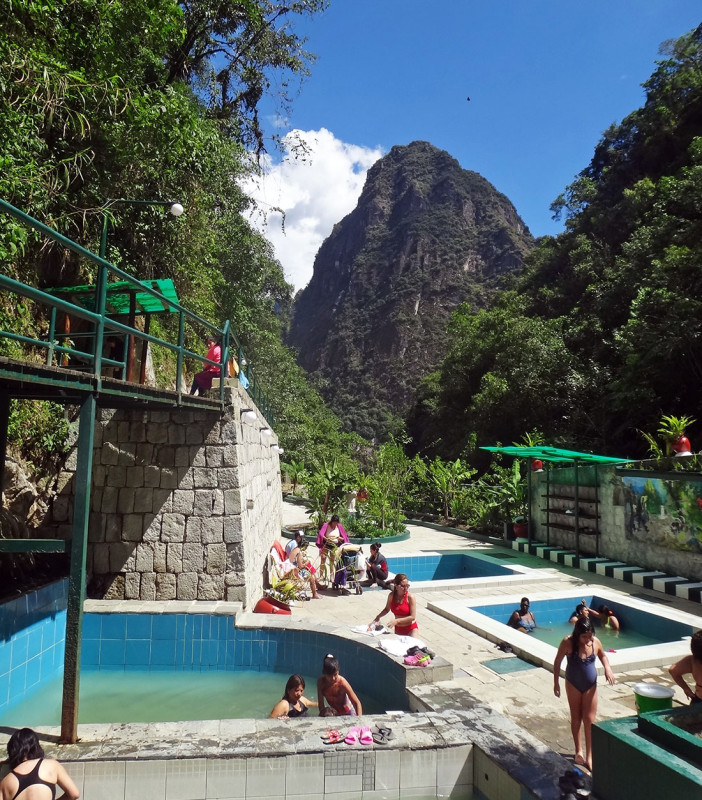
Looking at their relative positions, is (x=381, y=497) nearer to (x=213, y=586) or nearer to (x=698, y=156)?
(x=213, y=586)

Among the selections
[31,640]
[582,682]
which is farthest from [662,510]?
[31,640]

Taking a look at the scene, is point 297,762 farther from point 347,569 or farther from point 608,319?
point 608,319

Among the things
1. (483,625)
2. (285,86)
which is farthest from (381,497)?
(285,86)

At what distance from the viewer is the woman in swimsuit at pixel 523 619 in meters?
7.84

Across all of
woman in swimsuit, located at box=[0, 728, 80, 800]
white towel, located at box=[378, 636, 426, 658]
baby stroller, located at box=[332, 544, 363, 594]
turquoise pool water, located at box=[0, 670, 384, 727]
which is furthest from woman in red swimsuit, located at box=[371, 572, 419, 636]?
woman in swimsuit, located at box=[0, 728, 80, 800]

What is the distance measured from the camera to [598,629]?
26.9 ft

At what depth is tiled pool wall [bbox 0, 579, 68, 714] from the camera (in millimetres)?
5387

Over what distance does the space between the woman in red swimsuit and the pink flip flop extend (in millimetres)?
2564

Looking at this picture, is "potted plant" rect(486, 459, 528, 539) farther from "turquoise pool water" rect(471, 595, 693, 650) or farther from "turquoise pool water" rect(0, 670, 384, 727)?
"turquoise pool water" rect(0, 670, 384, 727)

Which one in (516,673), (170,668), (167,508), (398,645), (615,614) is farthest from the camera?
(615,614)

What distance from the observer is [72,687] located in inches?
167

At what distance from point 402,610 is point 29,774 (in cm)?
441

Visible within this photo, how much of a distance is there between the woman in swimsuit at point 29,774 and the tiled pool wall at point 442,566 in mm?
9301

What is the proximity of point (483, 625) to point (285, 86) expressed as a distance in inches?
587
